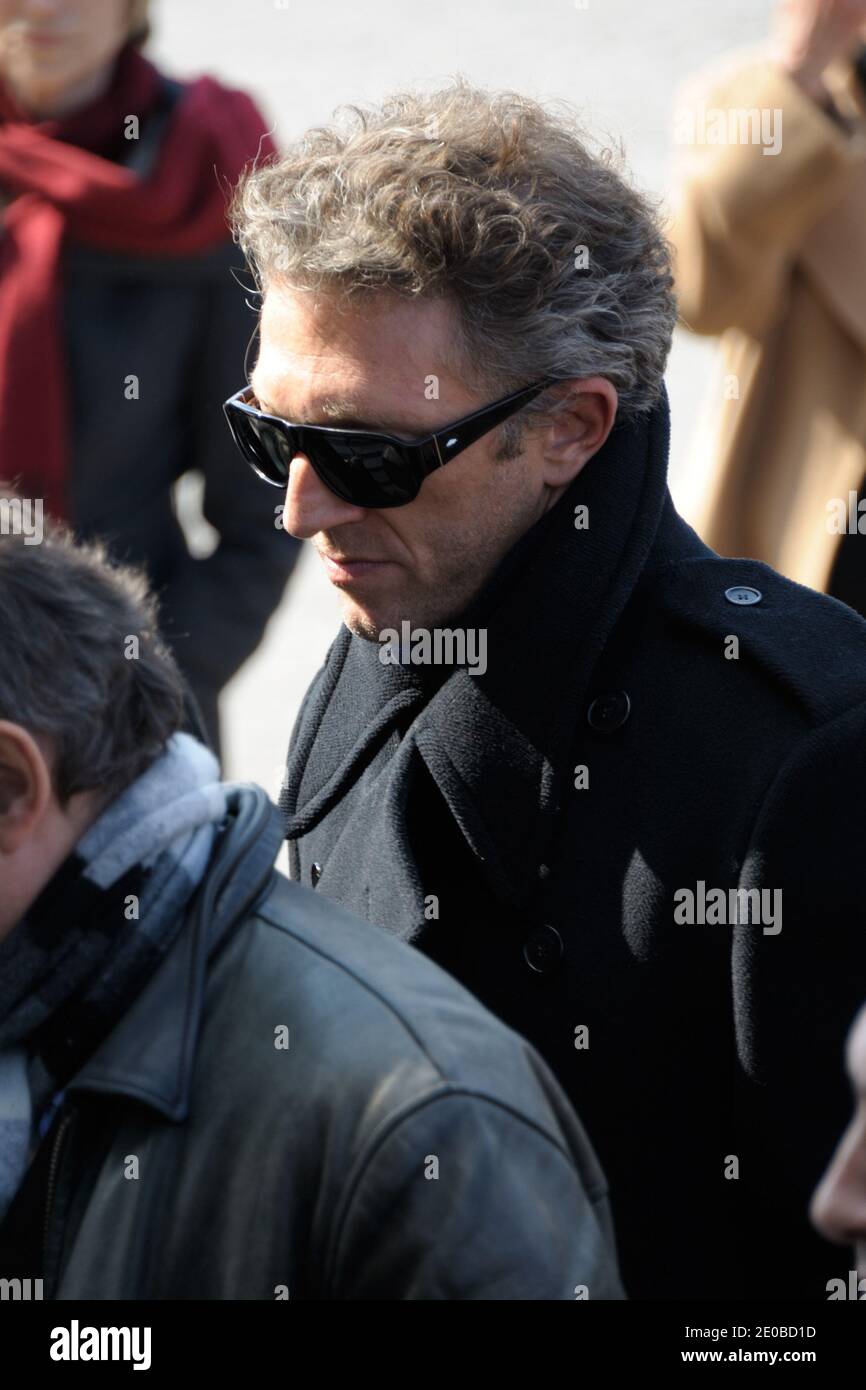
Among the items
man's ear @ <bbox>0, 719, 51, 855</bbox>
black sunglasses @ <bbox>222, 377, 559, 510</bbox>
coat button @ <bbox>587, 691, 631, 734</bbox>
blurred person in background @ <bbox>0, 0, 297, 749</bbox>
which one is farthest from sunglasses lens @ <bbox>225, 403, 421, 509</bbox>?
blurred person in background @ <bbox>0, 0, 297, 749</bbox>

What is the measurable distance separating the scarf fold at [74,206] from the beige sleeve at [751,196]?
2.83 feet

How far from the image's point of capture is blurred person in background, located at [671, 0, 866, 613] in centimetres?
388

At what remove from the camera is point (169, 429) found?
4039mm

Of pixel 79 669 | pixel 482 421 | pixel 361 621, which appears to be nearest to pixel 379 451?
pixel 482 421

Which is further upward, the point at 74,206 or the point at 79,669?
the point at 74,206

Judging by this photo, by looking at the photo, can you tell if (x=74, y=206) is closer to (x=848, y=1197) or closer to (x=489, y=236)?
(x=489, y=236)

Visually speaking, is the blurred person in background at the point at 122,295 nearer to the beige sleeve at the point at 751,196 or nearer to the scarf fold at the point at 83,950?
the beige sleeve at the point at 751,196

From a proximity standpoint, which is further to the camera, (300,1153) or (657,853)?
(657,853)

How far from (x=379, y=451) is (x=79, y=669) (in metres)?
0.52

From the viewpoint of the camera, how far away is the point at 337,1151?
1904 mm

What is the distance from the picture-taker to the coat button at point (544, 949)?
7.88 feet

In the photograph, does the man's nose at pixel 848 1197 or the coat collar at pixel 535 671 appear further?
the coat collar at pixel 535 671

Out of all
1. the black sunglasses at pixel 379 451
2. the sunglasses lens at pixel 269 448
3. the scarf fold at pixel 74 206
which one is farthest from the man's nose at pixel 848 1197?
the scarf fold at pixel 74 206

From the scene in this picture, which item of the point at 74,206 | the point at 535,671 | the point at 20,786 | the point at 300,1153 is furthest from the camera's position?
the point at 74,206
